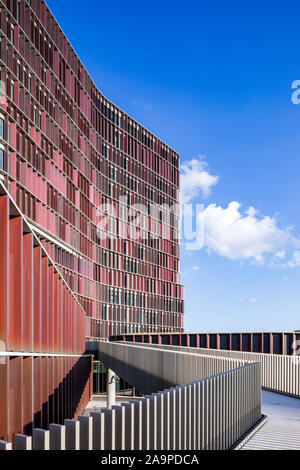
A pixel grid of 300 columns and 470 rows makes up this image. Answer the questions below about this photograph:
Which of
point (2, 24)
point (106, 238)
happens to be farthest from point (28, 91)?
point (106, 238)

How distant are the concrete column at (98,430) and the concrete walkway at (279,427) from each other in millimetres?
5849

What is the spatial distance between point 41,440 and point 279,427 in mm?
9563

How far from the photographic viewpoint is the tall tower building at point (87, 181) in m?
47.2

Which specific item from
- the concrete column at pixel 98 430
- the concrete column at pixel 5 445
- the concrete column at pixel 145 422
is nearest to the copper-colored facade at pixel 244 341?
the concrete column at pixel 145 422

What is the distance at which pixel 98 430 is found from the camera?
6.24m

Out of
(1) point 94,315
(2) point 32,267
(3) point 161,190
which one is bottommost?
(1) point 94,315

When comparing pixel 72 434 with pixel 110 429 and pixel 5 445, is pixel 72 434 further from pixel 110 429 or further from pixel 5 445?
pixel 5 445

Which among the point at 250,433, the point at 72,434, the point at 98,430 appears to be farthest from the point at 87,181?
the point at 72,434

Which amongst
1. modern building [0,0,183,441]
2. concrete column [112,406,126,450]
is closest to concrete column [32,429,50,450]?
concrete column [112,406,126,450]

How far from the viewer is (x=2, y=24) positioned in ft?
143
